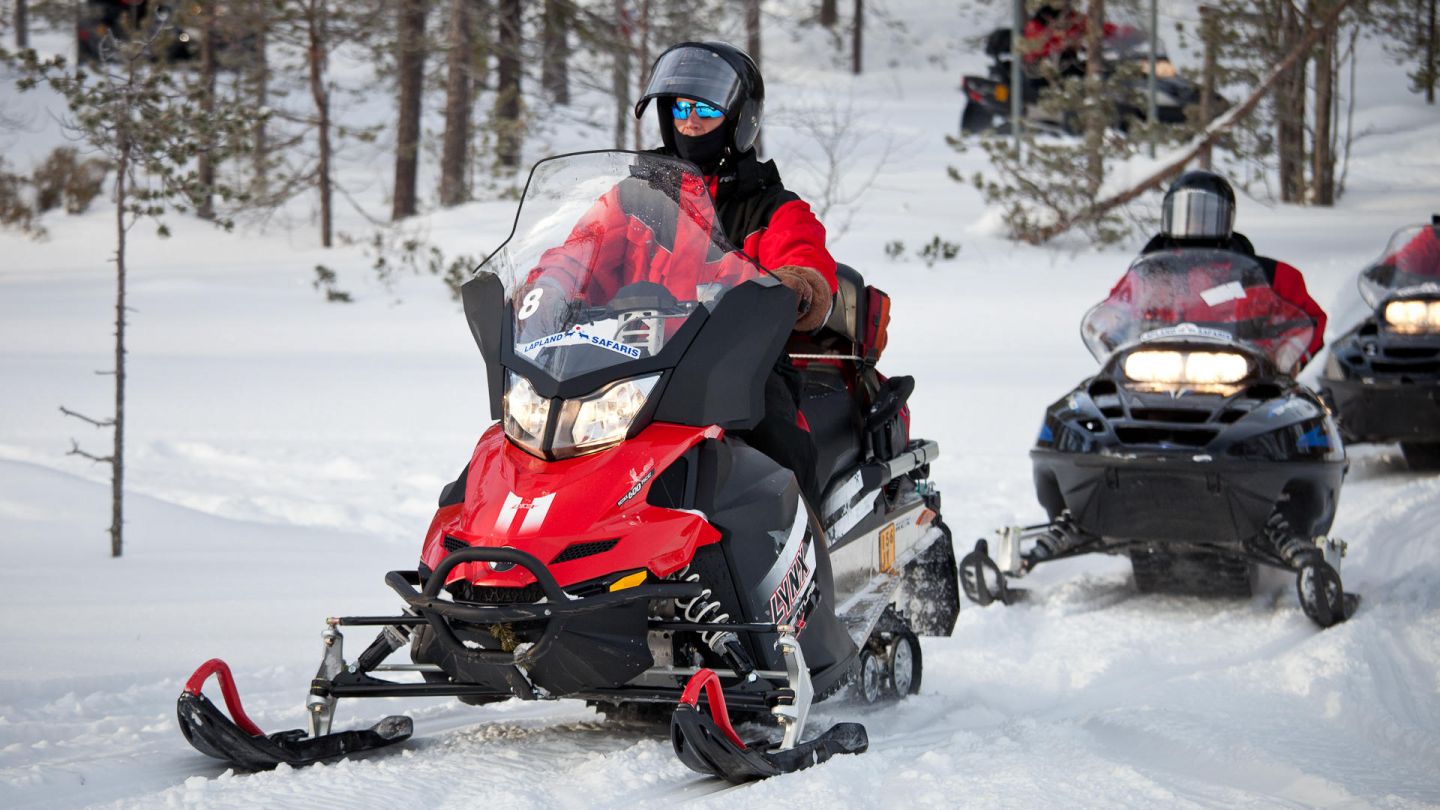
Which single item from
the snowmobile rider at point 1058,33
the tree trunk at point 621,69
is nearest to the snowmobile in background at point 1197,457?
the tree trunk at point 621,69

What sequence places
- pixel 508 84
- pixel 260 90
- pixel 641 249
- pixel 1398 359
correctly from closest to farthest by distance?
pixel 641 249
pixel 1398 359
pixel 260 90
pixel 508 84

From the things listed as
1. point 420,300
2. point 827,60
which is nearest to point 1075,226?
point 420,300

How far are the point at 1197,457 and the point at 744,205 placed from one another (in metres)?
2.47

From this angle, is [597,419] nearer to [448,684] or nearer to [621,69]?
[448,684]

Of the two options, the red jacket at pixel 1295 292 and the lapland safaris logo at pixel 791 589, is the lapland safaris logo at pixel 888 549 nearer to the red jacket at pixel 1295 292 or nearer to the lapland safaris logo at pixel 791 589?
the lapland safaris logo at pixel 791 589

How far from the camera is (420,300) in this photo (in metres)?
16.0

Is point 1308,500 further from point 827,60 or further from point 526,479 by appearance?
point 827,60

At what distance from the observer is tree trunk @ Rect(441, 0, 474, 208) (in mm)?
18078

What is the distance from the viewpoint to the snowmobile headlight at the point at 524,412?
3.86 meters

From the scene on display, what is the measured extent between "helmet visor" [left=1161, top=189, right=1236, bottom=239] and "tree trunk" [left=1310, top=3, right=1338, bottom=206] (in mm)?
12275

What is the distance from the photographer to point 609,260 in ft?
13.6

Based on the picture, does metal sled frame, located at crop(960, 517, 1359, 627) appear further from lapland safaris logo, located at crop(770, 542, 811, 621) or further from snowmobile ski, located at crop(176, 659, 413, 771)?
snowmobile ski, located at crop(176, 659, 413, 771)

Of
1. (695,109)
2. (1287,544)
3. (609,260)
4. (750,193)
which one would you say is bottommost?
(1287,544)

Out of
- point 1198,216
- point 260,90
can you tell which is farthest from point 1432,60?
point 260,90
